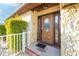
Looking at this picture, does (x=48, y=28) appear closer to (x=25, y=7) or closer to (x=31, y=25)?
(x=31, y=25)

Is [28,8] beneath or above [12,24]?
above

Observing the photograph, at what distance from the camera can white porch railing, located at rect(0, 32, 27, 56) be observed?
2.71m

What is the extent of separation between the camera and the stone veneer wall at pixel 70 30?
2637mm

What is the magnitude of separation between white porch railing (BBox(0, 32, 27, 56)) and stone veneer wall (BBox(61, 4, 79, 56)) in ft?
1.91

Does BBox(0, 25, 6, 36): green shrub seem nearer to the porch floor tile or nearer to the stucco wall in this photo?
the stucco wall

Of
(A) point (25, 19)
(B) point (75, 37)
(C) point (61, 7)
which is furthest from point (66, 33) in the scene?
(A) point (25, 19)

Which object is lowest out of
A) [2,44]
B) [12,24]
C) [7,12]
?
[2,44]

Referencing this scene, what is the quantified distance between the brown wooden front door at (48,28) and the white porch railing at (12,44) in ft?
0.95

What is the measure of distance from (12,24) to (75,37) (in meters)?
0.94

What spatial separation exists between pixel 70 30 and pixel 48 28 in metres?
0.32

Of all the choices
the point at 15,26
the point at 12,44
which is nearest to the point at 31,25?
the point at 15,26

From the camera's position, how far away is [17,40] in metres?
2.78

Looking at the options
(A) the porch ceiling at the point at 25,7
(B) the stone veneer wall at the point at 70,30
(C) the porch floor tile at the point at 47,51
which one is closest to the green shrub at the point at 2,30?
(A) the porch ceiling at the point at 25,7

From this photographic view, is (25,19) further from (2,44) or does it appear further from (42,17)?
(2,44)
